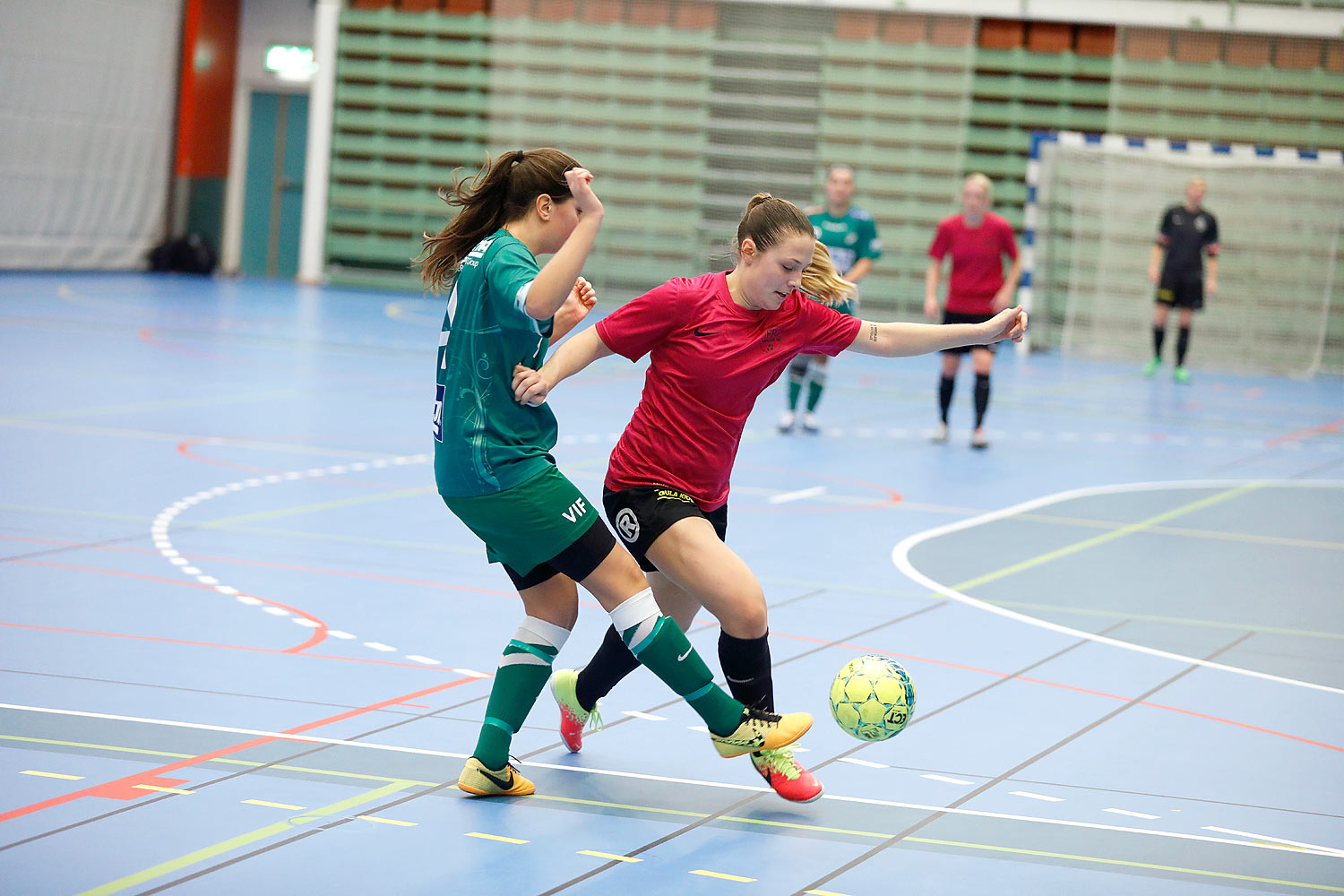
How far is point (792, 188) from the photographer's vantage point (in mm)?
23359

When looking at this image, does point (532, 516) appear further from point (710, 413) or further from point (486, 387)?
point (710, 413)

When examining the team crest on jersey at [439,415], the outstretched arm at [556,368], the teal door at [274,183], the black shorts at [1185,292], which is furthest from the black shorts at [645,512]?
the teal door at [274,183]

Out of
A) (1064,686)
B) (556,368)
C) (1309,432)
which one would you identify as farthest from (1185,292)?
(556,368)

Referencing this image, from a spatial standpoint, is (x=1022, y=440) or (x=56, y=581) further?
(x=1022, y=440)

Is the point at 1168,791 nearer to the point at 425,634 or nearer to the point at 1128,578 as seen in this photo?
the point at 425,634

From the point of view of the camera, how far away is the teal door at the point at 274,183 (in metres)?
25.8

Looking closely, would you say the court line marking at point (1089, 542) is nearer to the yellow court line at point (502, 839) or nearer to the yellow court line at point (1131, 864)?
the yellow court line at point (1131, 864)

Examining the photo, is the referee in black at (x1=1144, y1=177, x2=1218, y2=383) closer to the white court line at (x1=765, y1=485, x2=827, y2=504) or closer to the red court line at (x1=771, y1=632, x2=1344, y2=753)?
the white court line at (x1=765, y1=485, x2=827, y2=504)

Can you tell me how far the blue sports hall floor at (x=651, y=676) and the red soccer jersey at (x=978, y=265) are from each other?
4.05 feet

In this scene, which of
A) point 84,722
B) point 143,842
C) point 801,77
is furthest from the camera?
point 801,77

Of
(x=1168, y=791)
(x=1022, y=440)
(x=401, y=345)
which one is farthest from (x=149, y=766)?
(x=401, y=345)

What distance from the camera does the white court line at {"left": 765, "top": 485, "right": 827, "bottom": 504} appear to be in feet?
28.1

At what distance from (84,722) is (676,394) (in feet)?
6.11

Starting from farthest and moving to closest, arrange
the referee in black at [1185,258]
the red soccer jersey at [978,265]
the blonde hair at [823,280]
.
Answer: the referee in black at [1185,258] < the red soccer jersey at [978,265] < the blonde hair at [823,280]
